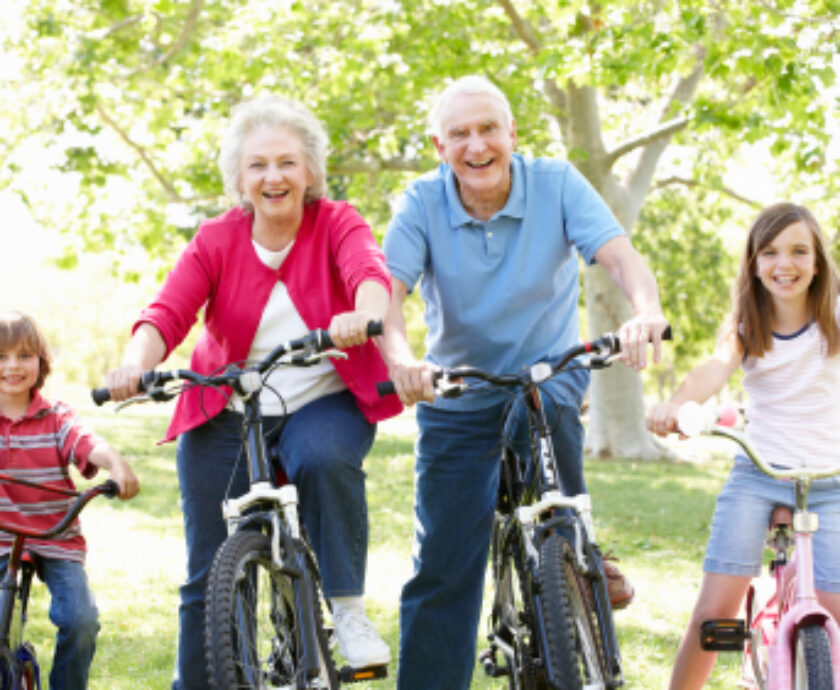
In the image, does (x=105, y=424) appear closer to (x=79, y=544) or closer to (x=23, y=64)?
(x=23, y=64)

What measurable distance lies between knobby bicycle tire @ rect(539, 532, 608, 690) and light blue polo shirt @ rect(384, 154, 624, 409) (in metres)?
0.80

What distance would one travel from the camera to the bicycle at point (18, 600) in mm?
3631

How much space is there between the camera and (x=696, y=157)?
18.0 meters

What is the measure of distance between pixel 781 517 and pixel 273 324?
191 cm

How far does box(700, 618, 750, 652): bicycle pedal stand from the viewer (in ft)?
12.9

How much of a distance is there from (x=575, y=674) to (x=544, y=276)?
1.51 meters

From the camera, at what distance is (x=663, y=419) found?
344 centimetres

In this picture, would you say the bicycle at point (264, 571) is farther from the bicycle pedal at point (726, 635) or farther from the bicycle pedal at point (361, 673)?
the bicycle pedal at point (726, 635)

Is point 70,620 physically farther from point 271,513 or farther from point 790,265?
point 790,265

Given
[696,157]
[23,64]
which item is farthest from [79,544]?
[696,157]

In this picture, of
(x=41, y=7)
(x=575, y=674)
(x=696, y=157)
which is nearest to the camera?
(x=575, y=674)

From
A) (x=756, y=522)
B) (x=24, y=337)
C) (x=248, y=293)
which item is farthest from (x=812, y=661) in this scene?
(x=24, y=337)

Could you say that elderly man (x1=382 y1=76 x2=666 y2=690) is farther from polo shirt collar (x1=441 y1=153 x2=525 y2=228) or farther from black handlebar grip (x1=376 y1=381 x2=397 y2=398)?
black handlebar grip (x1=376 y1=381 x2=397 y2=398)

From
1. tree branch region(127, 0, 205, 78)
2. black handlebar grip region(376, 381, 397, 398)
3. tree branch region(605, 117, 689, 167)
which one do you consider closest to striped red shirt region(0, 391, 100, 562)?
black handlebar grip region(376, 381, 397, 398)
